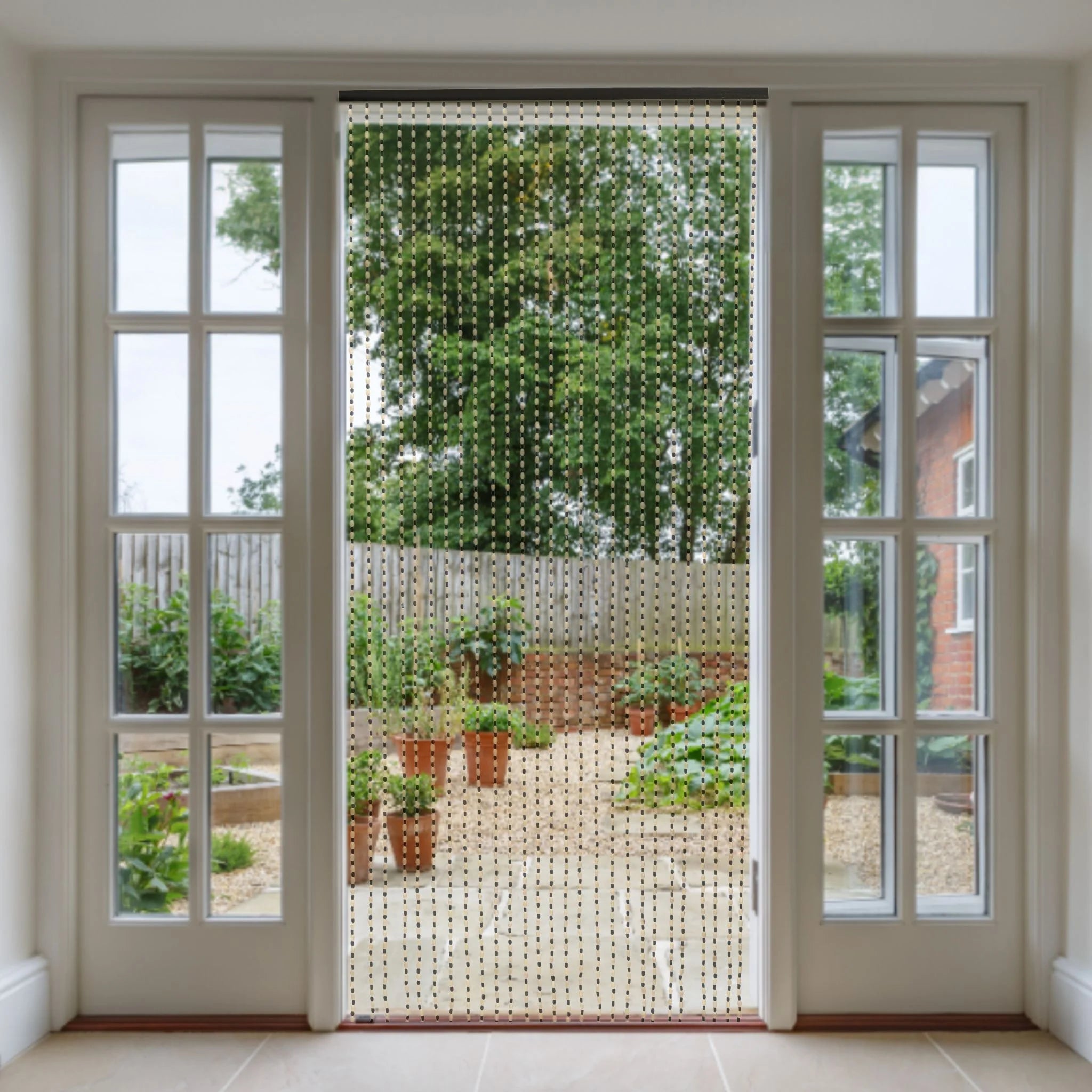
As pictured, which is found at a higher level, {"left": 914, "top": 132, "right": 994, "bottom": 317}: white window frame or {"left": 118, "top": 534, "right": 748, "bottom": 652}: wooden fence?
{"left": 914, "top": 132, "right": 994, "bottom": 317}: white window frame

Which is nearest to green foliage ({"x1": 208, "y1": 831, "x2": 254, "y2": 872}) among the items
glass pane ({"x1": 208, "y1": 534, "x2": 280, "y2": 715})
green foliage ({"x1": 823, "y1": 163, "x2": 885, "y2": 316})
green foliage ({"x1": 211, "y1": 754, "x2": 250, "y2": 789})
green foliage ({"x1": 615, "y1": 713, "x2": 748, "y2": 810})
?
green foliage ({"x1": 211, "y1": 754, "x2": 250, "y2": 789})

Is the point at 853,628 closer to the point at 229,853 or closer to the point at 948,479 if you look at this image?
the point at 948,479

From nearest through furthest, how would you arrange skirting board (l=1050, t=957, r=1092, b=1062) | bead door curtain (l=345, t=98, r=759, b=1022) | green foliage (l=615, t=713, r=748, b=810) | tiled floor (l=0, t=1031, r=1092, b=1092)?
tiled floor (l=0, t=1031, r=1092, b=1092) < skirting board (l=1050, t=957, r=1092, b=1062) < bead door curtain (l=345, t=98, r=759, b=1022) < green foliage (l=615, t=713, r=748, b=810)

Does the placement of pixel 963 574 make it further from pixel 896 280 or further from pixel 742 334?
pixel 742 334

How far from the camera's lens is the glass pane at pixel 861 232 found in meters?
2.14

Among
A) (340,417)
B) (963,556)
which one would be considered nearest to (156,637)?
(340,417)

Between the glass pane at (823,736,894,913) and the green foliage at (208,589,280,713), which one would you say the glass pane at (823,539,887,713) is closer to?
A: the glass pane at (823,736,894,913)

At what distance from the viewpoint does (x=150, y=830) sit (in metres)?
2.11

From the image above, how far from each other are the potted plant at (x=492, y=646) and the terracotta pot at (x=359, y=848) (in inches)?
56.9

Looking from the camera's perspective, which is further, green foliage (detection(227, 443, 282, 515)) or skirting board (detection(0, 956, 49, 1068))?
green foliage (detection(227, 443, 282, 515))

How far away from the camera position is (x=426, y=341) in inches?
223

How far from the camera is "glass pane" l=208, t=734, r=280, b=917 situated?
2092 mm

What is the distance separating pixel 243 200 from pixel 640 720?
3.46 m

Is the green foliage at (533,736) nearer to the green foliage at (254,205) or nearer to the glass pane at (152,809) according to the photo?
the glass pane at (152,809)
